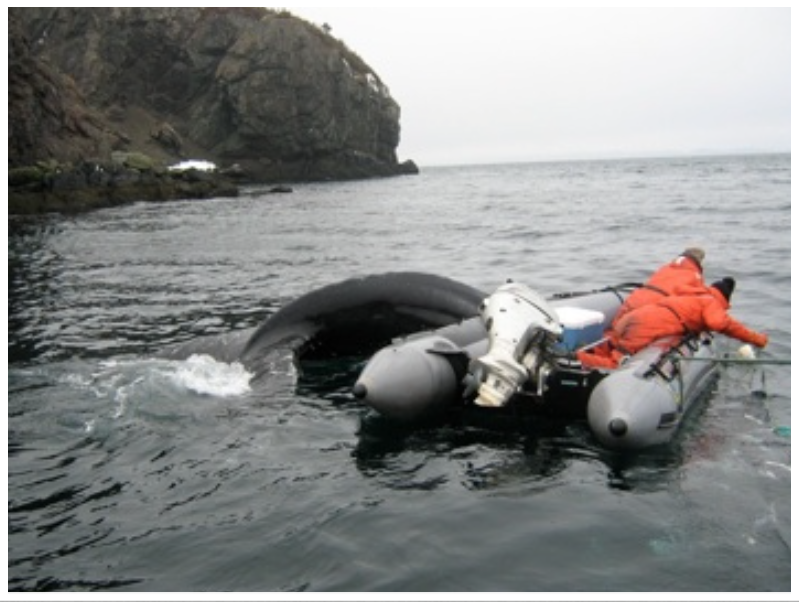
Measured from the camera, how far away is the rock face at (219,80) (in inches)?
2950

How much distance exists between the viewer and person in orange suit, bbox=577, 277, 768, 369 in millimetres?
8141

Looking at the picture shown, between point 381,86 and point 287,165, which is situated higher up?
point 381,86

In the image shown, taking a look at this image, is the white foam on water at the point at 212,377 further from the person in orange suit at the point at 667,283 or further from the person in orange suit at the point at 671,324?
the person in orange suit at the point at 667,283

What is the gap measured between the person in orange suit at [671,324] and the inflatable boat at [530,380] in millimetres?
244

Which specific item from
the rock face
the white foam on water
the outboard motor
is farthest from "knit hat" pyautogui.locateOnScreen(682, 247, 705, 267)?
the rock face

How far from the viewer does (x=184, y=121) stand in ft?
253

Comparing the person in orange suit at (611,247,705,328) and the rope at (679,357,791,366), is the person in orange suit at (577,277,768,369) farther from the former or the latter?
the rope at (679,357,791,366)

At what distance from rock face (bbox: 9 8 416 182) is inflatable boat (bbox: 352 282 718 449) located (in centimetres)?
6757

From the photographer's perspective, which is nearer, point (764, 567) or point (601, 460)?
point (764, 567)

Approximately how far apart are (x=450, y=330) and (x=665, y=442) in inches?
102

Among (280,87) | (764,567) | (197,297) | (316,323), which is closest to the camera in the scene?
(764,567)

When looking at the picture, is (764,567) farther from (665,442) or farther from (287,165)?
(287,165)

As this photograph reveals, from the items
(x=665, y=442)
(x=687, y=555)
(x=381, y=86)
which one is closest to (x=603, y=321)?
(x=665, y=442)

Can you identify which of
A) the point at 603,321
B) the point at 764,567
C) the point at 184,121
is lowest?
the point at 764,567
